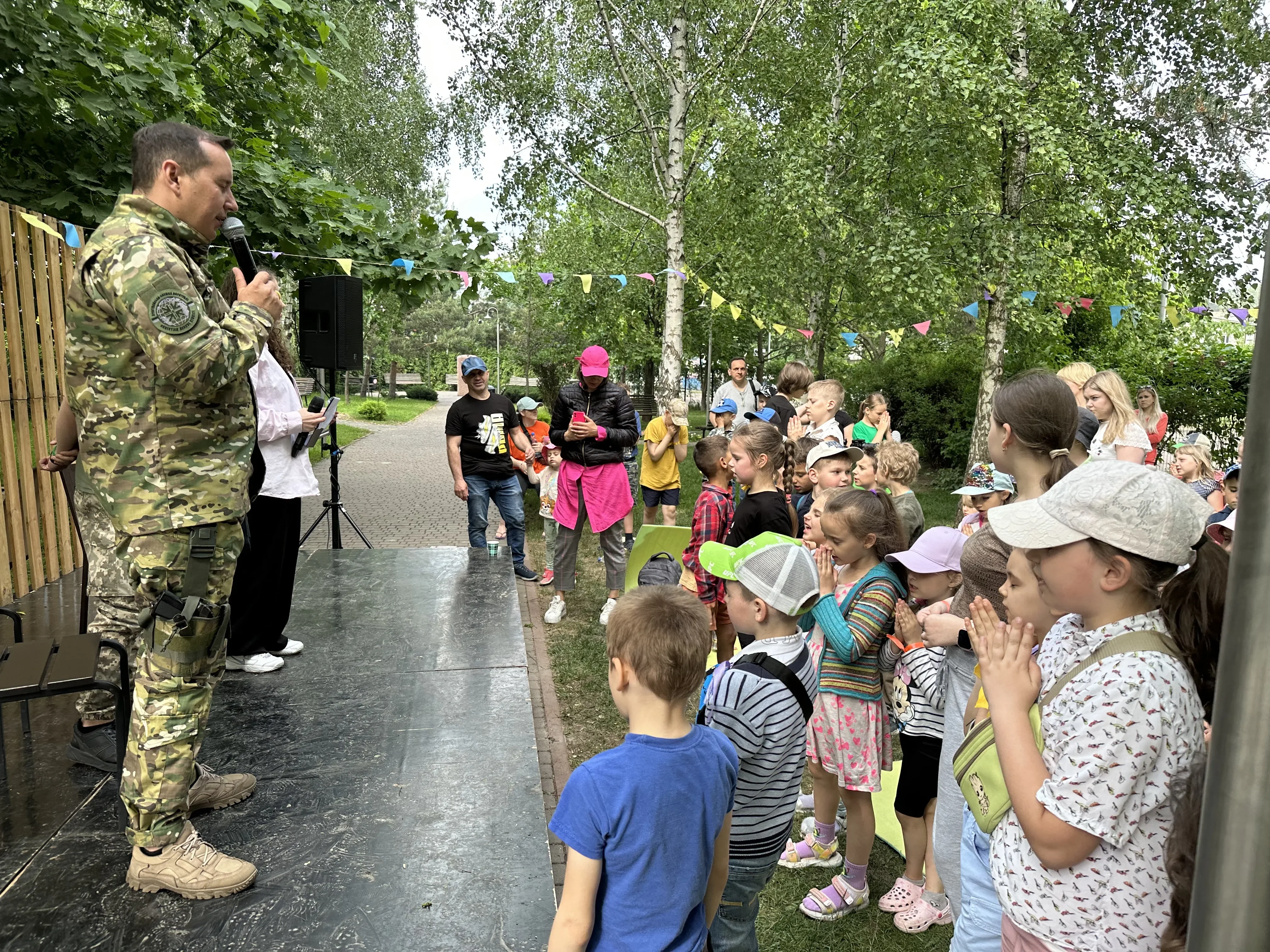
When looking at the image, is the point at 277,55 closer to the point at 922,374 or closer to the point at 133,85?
Answer: the point at 133,85

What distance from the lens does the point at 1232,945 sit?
2.60 feet

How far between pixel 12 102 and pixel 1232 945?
8016mm

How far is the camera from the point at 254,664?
451cm

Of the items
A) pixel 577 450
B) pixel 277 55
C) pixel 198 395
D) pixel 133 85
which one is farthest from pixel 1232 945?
pixel 277 55

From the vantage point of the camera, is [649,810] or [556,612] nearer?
[649,810]

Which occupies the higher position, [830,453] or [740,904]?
[830,453]

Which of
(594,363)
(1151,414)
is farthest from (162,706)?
(1151,414)

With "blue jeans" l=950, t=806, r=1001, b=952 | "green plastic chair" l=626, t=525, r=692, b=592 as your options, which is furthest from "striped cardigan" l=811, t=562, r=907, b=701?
"green plastic chair" l=626, t=525, r=692, b=592

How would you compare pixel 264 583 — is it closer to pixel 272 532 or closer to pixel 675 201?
pixel 272 532

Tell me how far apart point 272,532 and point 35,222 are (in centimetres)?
341

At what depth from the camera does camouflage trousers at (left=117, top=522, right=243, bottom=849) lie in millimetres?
2611

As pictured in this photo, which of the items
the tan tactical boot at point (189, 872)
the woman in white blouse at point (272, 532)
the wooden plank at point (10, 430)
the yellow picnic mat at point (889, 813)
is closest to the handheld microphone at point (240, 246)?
the woman in white blouse at point (272, 532)

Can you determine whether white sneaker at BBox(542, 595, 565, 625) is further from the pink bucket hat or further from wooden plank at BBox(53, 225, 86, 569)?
wooden plank at BBox(53, 225, 86, 569)

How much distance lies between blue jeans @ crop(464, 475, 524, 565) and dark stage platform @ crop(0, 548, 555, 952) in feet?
7.76
